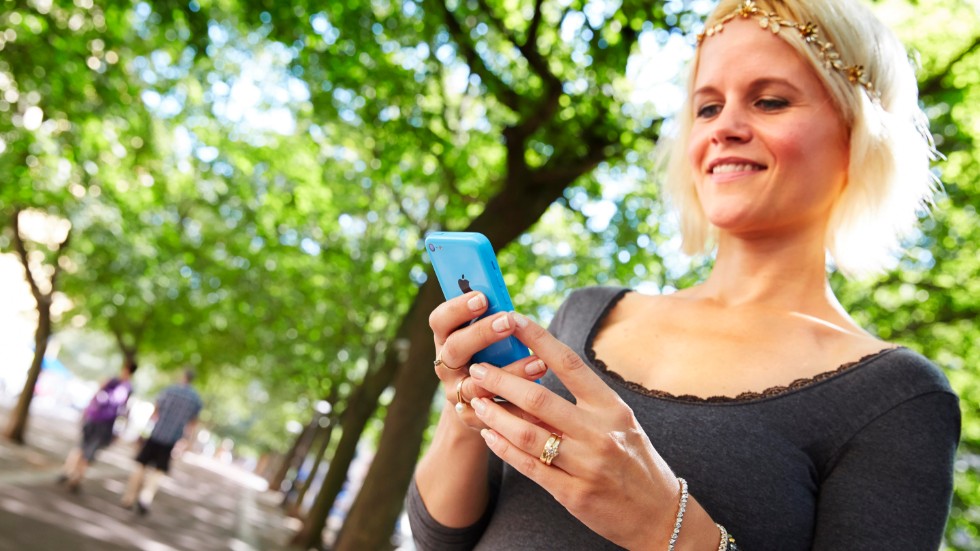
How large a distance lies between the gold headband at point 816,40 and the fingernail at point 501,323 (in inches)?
41.8

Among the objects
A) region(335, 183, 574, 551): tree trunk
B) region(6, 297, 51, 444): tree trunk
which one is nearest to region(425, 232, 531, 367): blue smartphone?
region(335, 183, 574, 551): tree trunk

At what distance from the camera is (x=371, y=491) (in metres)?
9.55

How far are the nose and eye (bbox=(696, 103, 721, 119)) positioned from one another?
0.08 meters

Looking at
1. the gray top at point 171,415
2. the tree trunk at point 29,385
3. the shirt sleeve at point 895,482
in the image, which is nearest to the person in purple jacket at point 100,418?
the gray top at point 171,415

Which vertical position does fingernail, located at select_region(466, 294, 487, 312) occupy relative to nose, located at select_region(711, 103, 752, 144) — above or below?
below

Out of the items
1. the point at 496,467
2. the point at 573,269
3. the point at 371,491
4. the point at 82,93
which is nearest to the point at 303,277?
the point at 573,269

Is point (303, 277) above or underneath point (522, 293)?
underneath

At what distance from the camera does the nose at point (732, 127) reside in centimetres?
193

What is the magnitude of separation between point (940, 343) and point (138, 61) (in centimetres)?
1659

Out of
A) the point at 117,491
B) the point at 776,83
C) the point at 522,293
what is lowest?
the point at 117,491

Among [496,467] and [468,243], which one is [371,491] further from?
[468,243]

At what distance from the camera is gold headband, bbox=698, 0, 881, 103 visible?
1.93 metres

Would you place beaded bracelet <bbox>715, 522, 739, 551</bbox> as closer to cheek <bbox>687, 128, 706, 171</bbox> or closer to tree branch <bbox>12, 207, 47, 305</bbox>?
cheek <bbox>687, 128, 706, 171</bbox>

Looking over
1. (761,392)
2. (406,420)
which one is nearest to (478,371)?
(761,392)
